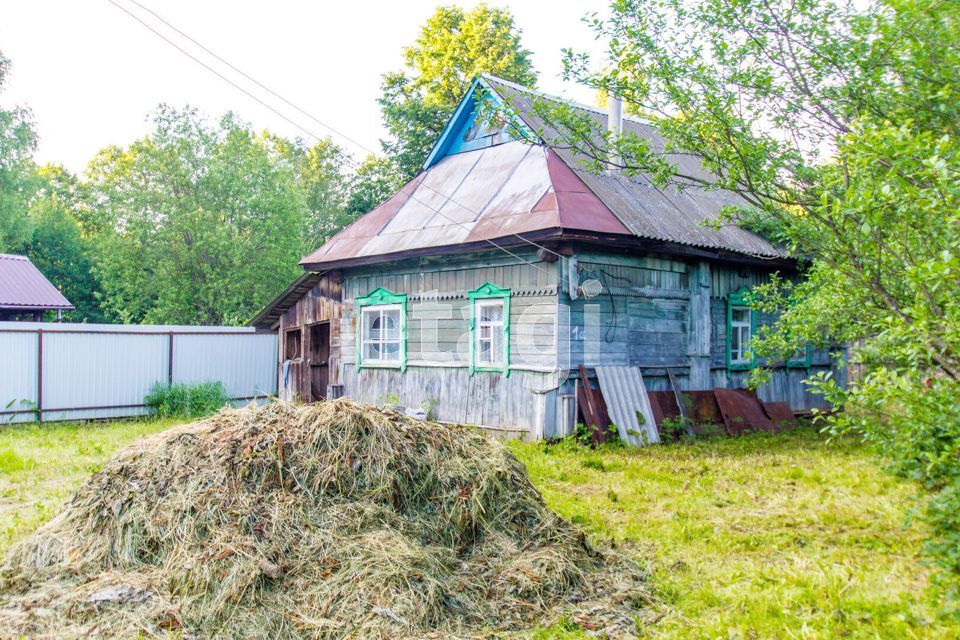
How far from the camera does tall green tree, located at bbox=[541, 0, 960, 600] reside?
4414 millimetres

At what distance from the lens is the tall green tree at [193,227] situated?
26506 millimetres

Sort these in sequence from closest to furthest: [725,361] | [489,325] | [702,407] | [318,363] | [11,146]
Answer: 1. [489,325]
2. [702,407]
3. [725,361]
4. [318,363]
5. [11,146]

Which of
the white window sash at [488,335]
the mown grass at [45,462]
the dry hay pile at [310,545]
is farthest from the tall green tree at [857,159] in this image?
the mown grass at [45,462]

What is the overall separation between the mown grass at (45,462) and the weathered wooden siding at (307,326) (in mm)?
2957

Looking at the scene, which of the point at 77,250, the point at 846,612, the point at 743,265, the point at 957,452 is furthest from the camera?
the point at 77,250

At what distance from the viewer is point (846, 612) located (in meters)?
4.48

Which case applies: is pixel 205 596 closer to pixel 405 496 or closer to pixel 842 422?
pixel 405 496

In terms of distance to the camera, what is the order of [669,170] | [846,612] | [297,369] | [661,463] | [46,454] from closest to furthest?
[846,612]
[669,170]
[661,463]
[46,454]
[297,369]

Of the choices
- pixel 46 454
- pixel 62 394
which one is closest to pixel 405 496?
→ pixel 46 454

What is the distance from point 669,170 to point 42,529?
6.02 metres

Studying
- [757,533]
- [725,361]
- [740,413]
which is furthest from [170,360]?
[757,533]

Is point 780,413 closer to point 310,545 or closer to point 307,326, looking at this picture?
point 307,326

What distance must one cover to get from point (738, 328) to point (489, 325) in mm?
4951

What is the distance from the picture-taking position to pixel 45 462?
9.55 m
